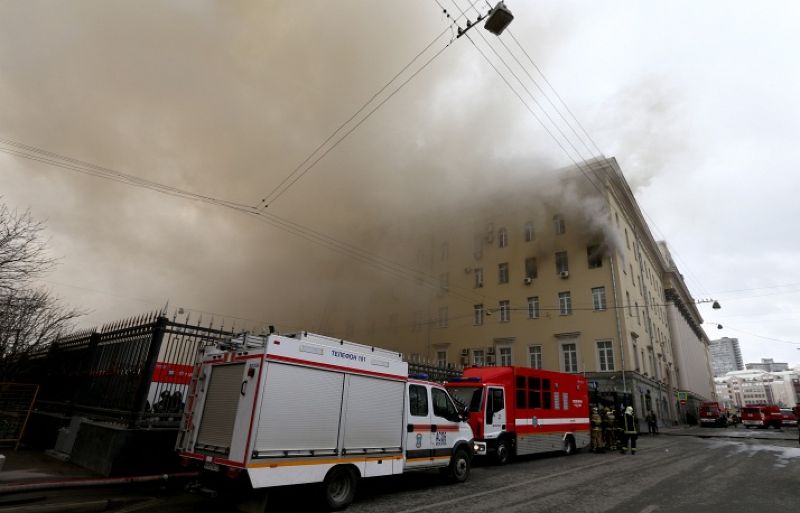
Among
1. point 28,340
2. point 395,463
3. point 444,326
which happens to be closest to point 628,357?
point 444,326

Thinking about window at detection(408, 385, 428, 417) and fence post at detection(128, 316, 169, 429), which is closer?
fence post at detection(128, 316, 169, 429)

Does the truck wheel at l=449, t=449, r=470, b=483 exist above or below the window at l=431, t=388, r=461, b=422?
below

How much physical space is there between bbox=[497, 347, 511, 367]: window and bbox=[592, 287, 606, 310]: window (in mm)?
7098

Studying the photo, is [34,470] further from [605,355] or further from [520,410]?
[605,355]

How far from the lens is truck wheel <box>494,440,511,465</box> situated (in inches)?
465

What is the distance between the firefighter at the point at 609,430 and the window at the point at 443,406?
10.0 metres

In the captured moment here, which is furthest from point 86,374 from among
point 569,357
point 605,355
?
point 605,355

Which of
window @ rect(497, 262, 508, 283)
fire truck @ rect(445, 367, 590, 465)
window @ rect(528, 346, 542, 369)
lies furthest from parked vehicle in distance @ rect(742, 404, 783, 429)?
fire truck @ rect(445, 367, 590, 465)

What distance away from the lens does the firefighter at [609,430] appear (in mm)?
16047

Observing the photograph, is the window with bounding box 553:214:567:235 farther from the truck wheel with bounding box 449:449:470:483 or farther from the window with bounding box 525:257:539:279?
the truck wheel with bounding box 449:449:470:483

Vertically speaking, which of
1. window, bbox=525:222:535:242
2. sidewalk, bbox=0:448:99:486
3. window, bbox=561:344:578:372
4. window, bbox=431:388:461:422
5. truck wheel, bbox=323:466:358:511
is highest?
window, bbox=525:222:535:242

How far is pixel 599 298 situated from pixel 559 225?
21.5 ft

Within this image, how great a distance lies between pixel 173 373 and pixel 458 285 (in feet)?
97.8

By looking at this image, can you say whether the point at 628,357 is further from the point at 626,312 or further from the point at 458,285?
the point at 458,285
